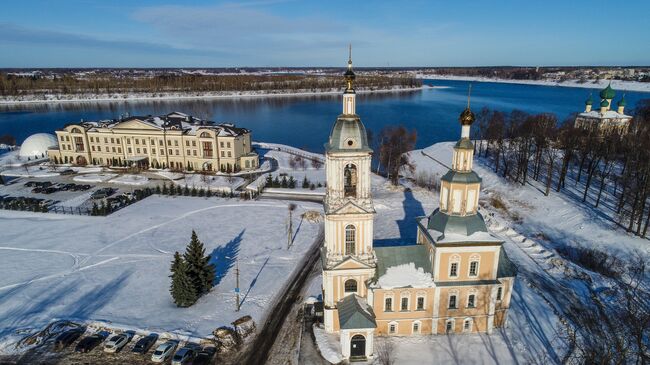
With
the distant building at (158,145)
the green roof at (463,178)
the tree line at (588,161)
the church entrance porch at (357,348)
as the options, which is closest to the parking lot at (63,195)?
the distant building at (158,145)

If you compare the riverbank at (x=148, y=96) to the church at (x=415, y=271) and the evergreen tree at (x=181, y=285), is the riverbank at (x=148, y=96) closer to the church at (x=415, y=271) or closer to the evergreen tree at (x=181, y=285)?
the evergreen tree at (x=181, y=285)

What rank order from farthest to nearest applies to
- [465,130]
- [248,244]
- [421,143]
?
[421,143]
[248,244]
[465,130]

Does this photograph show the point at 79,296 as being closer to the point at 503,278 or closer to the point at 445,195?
the point at 445,195

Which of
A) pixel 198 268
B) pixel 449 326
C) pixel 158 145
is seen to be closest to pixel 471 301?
pixel 449 326

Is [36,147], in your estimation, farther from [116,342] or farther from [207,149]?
[116,342]

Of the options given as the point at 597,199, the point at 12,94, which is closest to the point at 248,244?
the point at 597,199
